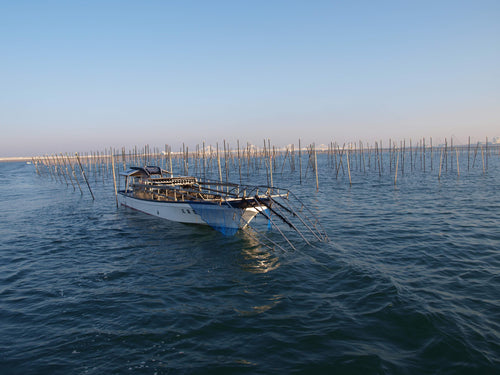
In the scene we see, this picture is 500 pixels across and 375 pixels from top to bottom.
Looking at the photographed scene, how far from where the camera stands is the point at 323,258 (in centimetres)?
1180

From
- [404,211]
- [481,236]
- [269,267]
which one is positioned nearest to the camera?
[269,267]

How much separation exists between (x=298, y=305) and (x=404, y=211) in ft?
49.8

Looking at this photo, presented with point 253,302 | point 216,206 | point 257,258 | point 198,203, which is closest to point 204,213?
point 198,203

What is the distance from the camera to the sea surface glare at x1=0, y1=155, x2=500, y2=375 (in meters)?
6.12

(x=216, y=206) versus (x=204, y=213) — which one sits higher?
(x=216, y=206)

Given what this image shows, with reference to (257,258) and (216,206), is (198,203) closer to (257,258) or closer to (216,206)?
(216,206)

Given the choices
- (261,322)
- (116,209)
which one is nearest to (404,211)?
(261,322)

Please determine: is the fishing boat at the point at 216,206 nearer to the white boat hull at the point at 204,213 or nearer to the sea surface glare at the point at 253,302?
the white boat hull at the point at 204,213

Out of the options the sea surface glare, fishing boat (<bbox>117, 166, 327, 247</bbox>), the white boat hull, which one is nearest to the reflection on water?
the sea surface glare

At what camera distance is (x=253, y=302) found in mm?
8516

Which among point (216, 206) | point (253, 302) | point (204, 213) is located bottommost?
point (253, 302)

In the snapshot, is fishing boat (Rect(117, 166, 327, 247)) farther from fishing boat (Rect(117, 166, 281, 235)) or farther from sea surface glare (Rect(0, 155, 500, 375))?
sea surface glare (Rect(0, 155, 500, 375))

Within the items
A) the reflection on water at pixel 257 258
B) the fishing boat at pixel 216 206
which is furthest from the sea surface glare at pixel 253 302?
the fishing boat at pixel 216 206

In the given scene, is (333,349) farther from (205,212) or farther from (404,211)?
(404,211)
